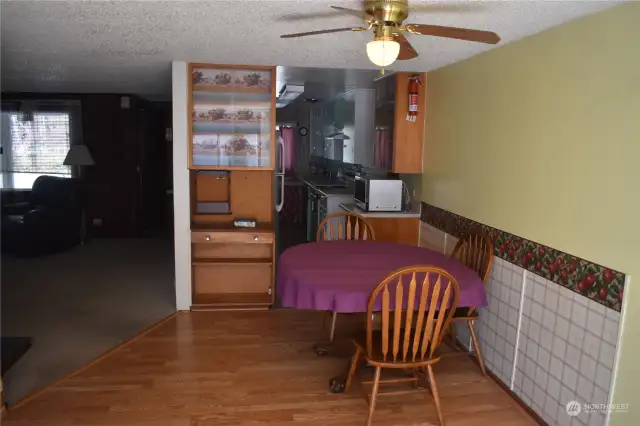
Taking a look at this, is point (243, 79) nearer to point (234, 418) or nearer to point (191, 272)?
point (191, 272)

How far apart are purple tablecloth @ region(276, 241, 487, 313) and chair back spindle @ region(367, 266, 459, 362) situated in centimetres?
9

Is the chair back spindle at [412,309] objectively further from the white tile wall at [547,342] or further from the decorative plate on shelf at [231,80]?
the decorative plate on shelf at [231,80]

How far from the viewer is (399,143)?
4.36 metres

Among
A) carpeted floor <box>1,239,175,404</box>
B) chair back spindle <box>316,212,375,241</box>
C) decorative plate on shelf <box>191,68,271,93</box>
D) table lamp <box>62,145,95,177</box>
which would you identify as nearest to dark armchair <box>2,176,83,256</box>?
carpeted floor <box>1,239,175,404</box>

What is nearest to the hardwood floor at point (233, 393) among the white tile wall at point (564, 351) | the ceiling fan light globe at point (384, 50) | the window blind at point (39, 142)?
the white tile wall at point (564, 351)

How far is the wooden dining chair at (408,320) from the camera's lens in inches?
93.0

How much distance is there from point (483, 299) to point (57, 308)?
3594 millimetres

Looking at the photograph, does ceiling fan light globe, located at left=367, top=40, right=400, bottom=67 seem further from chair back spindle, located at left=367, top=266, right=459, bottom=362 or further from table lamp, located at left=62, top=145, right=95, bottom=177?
table lamp, located at left=62, top=145, right=95, bottom=177

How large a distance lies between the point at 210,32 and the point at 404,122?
1.98m

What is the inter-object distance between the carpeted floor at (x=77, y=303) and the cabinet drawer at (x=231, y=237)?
69cm

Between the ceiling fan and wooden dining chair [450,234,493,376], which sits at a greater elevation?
the ceiling fan

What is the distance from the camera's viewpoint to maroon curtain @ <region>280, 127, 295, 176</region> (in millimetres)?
9797

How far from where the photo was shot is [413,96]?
4277 millimetres

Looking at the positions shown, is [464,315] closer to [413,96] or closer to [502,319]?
[502,319]
